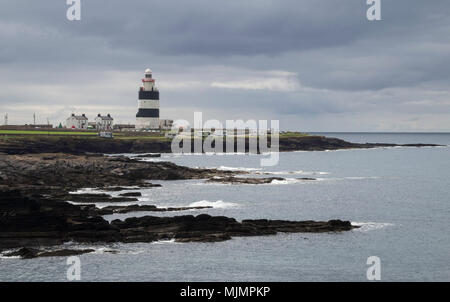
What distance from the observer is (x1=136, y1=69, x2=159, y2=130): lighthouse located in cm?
18212

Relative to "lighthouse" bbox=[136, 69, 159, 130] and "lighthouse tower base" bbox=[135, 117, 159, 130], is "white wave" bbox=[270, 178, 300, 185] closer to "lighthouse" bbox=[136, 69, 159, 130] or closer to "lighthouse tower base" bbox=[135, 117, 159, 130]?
"lighthouse" bbox=[136, 69, 159, 130]

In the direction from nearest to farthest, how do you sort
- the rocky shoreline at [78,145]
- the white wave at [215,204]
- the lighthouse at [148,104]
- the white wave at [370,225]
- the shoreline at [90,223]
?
the shoreline at [90,223], the white wave at [370,225], the white wave at [215,204], the rocky shoreline at [78,145], the lighthouse at [148,104]

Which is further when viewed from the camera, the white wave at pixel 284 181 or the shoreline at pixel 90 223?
the white wave at pixel 284 181

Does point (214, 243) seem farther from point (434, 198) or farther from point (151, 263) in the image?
point (434, 198)

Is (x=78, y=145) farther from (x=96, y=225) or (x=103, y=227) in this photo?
(x=103, y=227)

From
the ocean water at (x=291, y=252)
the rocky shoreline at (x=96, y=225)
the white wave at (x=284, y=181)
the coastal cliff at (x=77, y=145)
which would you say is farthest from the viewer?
the coastal cliff at (x=77, y=145)

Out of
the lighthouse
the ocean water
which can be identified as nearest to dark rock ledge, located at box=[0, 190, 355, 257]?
the ocean water

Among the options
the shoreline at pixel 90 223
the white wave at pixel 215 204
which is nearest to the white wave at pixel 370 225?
the shoreline at pixel 90 223

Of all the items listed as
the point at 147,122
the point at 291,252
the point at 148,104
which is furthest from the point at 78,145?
the point at 291,252

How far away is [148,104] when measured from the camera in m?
187

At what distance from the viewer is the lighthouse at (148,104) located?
182125 mm

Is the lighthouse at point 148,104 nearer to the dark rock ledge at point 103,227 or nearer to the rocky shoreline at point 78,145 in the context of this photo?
the rocky shoreline at point 78,145

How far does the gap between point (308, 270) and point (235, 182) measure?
49.8m

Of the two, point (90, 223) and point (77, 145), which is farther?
point (77, 145)
